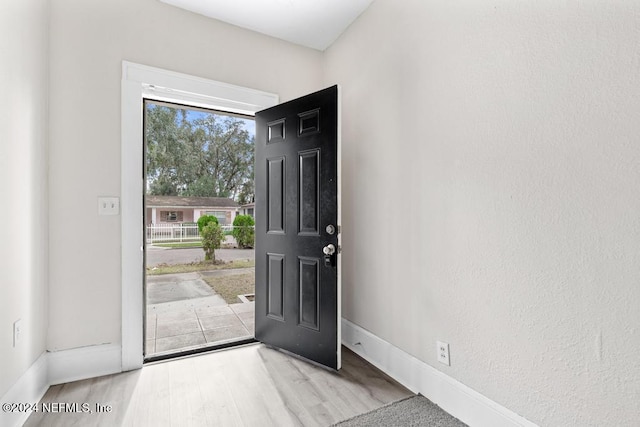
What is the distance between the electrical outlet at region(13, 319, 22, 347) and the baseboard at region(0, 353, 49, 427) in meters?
0.21

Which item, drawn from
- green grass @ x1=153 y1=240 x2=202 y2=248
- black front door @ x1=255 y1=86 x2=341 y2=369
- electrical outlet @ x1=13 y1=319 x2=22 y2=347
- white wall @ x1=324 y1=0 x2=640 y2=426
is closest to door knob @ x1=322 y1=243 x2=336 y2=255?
black front door @ x1=255 y1=86 x2=341 y2=369

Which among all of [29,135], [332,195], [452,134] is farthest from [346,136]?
[29,135]

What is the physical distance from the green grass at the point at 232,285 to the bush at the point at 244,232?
60cm

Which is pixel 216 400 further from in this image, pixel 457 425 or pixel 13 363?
pixel 457 425

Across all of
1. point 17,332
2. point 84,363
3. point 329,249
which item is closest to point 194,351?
point 84,363

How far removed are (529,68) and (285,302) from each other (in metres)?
2.07

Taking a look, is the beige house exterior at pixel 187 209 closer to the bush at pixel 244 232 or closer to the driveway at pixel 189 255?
the bush at pixel 244 232

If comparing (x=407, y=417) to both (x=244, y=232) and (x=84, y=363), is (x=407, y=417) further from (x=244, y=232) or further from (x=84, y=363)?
(x=244, y=232)

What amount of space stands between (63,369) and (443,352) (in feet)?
7.79

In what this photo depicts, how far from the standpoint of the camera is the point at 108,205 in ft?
6.58

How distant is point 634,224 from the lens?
979mm

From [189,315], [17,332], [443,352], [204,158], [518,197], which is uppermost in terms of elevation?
[204,158]

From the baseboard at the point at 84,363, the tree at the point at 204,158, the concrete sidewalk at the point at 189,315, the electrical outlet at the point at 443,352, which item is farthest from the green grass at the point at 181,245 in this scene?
the electrical outlet at the point at 443,352

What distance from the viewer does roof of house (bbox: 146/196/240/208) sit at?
3.28 metres
